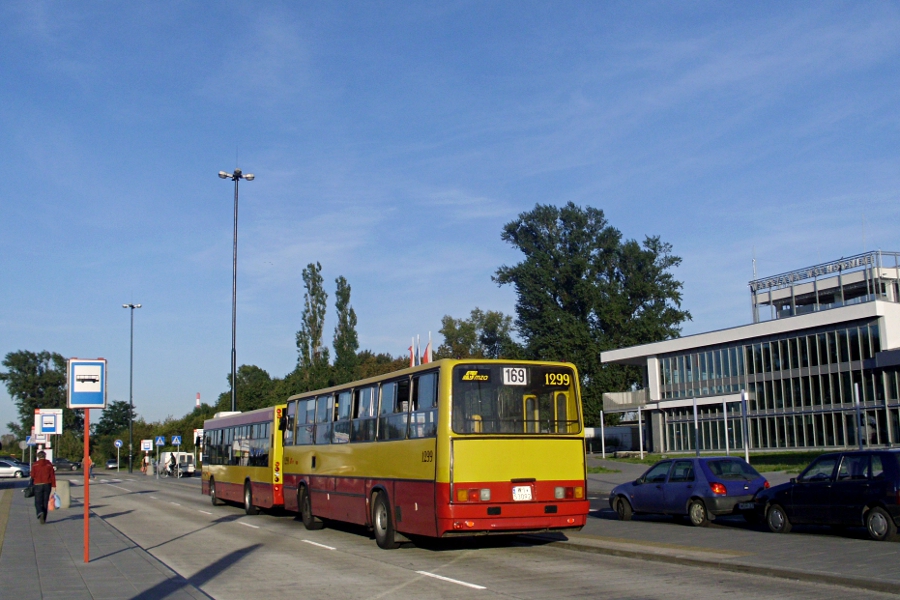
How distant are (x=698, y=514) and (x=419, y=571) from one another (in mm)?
7878

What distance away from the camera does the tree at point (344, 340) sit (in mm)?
75438

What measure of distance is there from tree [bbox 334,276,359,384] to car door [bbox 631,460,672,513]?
180 feet

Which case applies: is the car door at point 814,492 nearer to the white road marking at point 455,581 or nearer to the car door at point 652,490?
the car door at point 652,490

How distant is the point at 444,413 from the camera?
13984 mm

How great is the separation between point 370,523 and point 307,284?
63.5m

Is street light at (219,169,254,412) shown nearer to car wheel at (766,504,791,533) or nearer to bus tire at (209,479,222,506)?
bus tire at (209,479,222,506)

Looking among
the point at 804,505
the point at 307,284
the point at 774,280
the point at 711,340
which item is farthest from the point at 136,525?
the point at 307,284

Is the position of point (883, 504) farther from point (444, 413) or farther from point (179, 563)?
point (179, 563)

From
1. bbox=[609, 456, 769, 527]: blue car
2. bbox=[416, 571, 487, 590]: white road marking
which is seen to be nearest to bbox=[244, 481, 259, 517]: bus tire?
bbox=[609, 456, 769, 527]: blue car

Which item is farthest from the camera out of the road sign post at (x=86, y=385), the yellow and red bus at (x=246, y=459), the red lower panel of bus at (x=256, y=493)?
the yellow and red bus at (x=246, y=459)

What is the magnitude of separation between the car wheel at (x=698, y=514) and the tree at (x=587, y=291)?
2257 inches

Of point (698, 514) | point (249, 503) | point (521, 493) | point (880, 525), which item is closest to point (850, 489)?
point (880, 525)

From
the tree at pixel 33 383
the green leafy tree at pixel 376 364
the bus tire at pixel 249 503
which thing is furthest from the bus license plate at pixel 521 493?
the tree at pixel 33 383

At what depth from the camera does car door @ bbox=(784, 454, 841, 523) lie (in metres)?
15.2
